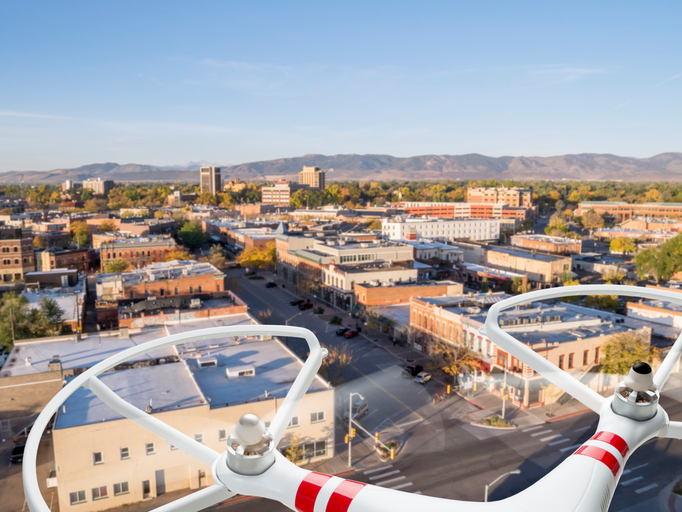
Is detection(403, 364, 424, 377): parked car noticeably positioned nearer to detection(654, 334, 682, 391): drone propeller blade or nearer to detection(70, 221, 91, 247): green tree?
detection(654, 334, 682, 391): drone propeller blade

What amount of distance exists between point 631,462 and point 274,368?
12.0 feet

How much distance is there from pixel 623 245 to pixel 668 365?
6315 centimetres

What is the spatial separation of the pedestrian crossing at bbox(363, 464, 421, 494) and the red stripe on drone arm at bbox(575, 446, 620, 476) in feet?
31.1

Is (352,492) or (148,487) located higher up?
(352,492)

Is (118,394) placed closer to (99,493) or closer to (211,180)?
(99,493)

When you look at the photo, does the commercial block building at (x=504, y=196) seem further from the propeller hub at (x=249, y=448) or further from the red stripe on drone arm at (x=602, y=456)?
the propeller hub at (x=249, y=448)

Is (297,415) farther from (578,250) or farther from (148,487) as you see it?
(578,250)

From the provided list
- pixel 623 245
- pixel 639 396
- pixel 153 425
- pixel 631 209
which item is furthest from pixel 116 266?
pixel 631 209

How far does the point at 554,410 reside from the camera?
432 centimetres

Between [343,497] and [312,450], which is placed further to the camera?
[312,450]

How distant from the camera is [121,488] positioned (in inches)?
156

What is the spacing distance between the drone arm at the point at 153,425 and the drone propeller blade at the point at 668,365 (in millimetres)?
2781

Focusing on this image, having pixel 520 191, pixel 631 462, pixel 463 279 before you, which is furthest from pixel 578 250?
pixel 520 191

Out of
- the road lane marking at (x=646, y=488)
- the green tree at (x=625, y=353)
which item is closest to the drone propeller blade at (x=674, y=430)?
the green tree at (x=625, y=353)
